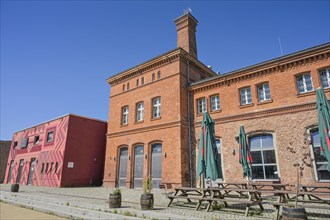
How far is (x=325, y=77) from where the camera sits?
1152 cm

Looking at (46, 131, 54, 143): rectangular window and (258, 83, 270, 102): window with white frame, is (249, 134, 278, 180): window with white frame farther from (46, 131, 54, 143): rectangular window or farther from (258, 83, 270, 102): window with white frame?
(46, 131, 54, 143): rectangular window

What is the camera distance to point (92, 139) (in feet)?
75.8

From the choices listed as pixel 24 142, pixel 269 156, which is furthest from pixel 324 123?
pixel 24 142

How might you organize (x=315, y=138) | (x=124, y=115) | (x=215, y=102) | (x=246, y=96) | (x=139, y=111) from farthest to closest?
1. (x=124, y=115)
2. (x=139, y=111)
3. (x=215, y=102)
4. (x=246, y=96)
5. (x=315, y=138)

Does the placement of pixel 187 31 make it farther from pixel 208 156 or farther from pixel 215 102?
pixel 208 156

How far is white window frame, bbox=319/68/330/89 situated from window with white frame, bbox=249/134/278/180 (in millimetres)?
3705

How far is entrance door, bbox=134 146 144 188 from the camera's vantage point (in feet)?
55.5

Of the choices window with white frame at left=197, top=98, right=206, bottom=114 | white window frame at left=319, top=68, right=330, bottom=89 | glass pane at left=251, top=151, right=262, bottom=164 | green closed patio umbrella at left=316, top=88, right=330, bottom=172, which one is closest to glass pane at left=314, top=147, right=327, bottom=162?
glass pane at left=251, top=151, right=262, bottom=164

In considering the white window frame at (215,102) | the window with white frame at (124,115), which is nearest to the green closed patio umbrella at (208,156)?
the white window frame at (215,102)

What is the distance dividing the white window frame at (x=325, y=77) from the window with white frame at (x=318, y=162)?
2.47 meters

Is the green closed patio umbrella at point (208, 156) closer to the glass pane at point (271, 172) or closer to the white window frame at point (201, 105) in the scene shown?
the glass pane at point (271, 172)

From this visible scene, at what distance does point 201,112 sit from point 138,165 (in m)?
6.31

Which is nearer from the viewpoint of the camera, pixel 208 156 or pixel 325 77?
pixel 208 156

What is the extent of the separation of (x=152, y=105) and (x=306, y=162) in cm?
1069
